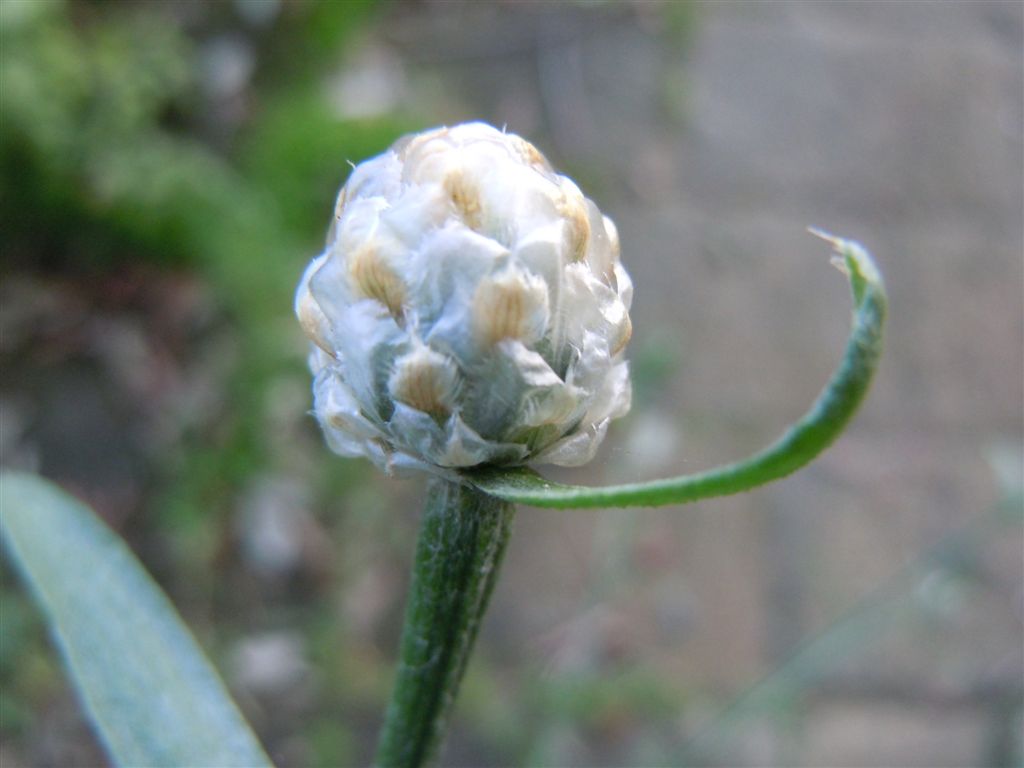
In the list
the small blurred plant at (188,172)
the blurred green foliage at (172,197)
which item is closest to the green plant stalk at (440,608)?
the small blurred plant at (188,172)

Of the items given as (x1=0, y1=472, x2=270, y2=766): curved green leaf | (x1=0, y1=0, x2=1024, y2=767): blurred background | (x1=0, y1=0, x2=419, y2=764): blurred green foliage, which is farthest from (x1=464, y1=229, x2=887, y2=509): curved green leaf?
(x1=0, y1=0, x2=419, y2=764): blurred green foliage

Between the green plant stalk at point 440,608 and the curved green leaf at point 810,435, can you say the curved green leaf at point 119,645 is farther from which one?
the curved green leaf at point 810,435

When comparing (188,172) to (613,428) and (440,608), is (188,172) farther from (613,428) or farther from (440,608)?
(440,608)

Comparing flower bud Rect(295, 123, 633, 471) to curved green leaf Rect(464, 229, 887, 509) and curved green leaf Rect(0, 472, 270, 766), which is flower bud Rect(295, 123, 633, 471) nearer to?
curved green leaf Rect(464, 229, 887, 509)

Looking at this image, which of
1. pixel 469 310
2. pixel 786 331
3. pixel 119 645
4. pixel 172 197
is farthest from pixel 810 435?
pixel 786 331

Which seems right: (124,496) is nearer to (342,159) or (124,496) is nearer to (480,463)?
(342,159)

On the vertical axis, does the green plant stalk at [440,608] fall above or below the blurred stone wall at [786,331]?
above
